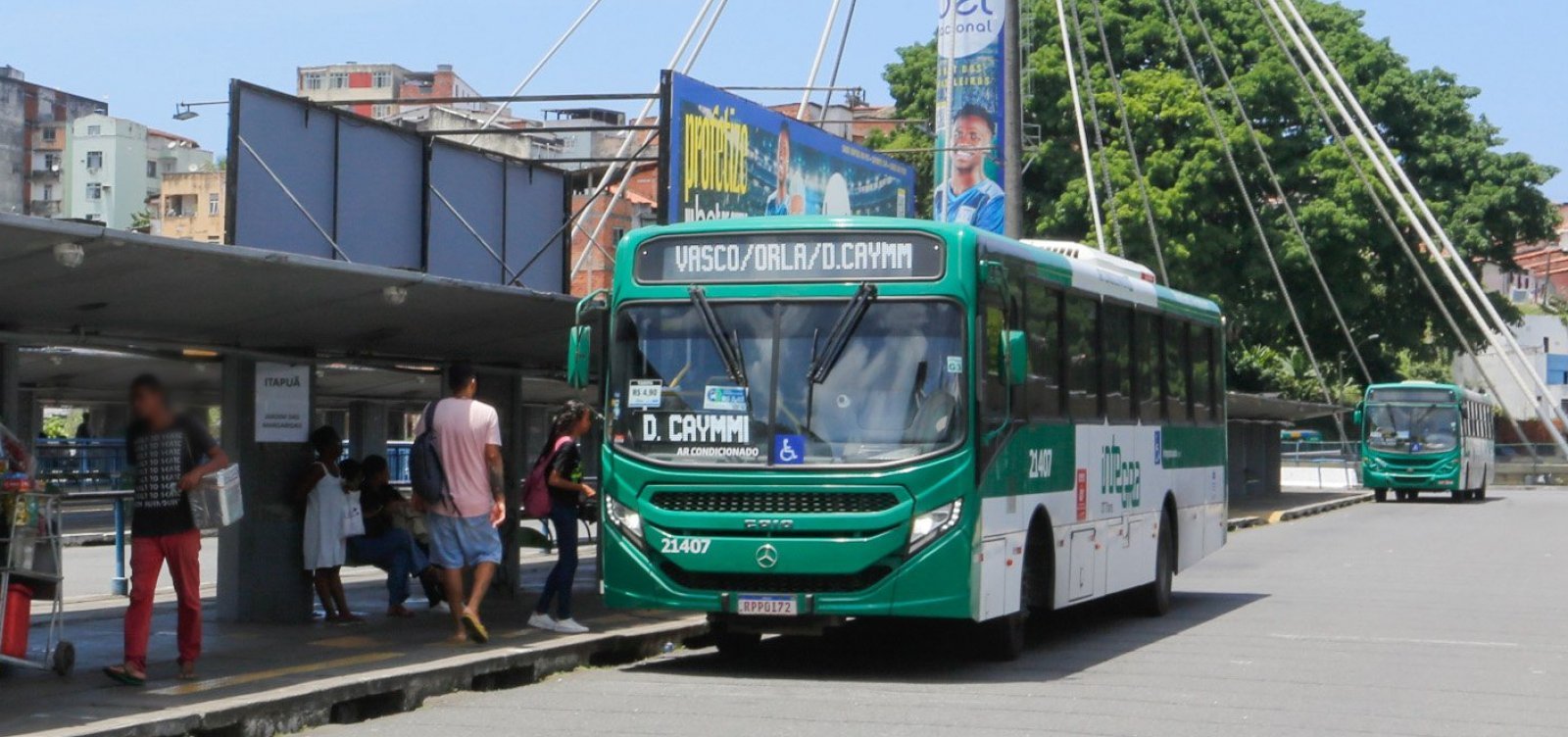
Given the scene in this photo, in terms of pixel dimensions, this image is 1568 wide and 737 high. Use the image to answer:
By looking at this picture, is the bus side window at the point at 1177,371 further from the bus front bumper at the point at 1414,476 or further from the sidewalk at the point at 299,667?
the bus front bumper at the point at 1414,476

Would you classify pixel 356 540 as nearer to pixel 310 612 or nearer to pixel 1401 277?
pixel 310 612

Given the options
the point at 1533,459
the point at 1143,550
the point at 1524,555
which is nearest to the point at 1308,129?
the point at 1524,555

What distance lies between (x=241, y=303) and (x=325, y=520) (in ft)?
8.74

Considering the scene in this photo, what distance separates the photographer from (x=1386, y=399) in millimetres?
50531

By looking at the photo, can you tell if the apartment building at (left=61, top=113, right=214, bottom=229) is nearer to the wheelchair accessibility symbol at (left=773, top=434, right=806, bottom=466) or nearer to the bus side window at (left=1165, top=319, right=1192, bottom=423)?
the bus side window at (left=1165, top=319, right=1192, bottom=423)

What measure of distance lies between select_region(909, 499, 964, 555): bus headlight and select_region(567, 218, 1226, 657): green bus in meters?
0.01

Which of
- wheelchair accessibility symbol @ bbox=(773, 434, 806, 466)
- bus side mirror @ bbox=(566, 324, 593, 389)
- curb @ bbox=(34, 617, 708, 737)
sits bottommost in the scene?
curb @ bbox=(34, 617, 708, 737)

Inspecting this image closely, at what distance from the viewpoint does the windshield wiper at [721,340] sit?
41.8 feet

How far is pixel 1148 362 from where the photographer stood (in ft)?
56.5

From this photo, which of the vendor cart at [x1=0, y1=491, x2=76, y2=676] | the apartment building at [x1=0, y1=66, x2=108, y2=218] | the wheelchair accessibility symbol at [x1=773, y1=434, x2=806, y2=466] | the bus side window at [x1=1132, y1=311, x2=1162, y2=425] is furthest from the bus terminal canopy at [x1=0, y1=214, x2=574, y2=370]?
the apartment building at [x1=0, y1=66, x2=108, y2=218]

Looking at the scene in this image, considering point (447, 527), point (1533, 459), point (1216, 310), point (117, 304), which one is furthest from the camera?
point (1533, 459)

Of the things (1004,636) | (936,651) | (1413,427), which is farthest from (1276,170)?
(1004,636)

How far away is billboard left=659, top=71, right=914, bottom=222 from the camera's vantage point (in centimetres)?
1978

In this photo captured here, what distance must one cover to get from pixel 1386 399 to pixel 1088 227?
9.03 m
